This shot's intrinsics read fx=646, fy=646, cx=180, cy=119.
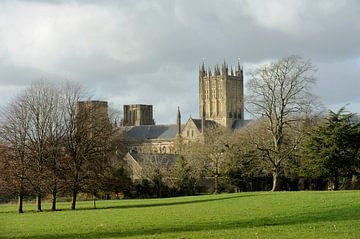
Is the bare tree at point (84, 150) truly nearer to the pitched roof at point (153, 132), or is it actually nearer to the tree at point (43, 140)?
the tree at point (43, 140)

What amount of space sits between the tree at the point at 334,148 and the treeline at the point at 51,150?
21.0 meters

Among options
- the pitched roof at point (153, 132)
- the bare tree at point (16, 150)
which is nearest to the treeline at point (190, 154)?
the bare tree at point (16, 150)

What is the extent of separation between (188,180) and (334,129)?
22.0m

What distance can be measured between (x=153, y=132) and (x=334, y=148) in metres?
113

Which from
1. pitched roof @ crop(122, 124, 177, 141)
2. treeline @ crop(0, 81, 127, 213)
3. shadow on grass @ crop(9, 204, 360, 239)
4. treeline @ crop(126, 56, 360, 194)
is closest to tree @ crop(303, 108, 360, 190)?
treeline @ crop(126, 56, 360, 194)

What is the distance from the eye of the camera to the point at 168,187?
255 feet

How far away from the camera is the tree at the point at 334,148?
61500 mm

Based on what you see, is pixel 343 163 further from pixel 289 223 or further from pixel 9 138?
pixel 289 223

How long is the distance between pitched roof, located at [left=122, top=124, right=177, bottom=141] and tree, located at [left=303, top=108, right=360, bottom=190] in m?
107

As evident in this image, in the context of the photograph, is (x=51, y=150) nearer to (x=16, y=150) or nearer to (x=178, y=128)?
(x=16, y=150)

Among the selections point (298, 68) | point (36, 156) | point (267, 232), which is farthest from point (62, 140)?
point (267, 232)

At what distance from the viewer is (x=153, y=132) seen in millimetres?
171625

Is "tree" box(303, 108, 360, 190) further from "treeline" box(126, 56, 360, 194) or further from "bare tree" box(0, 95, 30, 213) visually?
"bare tree" box(0, 95, 30, 213)

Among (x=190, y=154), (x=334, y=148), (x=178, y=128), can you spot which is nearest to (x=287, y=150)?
(x=334, y=148)
